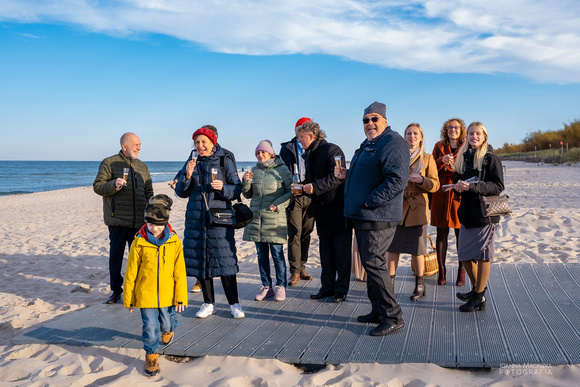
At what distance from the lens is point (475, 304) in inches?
163

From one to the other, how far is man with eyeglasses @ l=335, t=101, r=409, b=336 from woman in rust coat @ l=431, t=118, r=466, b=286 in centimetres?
157

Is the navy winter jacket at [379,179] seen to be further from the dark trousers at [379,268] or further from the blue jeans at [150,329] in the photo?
the blue jeans at [150,329]

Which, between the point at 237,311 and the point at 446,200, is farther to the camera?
the point at 446,200

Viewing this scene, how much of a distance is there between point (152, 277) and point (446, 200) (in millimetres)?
3364

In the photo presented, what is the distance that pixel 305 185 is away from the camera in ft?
15.0

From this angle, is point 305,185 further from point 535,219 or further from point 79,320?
point 535,219

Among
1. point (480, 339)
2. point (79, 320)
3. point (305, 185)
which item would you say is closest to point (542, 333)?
point (480, 339)

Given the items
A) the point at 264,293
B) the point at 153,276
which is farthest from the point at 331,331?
the point at 153,276

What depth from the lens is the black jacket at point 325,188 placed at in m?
4.61

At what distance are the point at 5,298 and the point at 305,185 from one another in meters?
4.01

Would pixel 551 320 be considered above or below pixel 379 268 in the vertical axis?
below

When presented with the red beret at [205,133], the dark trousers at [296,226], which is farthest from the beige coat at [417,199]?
the red beret at [205,133]

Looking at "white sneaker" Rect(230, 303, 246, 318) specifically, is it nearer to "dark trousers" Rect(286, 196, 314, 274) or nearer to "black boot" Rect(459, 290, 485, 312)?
"dark trousers" Rect(286, 196, 314, 274)

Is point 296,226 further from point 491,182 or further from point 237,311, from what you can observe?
point 491,182
